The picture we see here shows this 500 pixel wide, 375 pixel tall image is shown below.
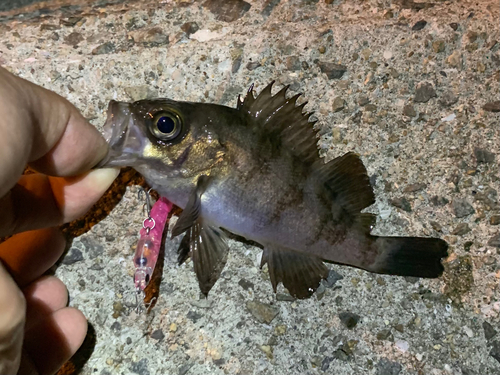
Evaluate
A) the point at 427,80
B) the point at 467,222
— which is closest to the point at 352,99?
the point at 427,80

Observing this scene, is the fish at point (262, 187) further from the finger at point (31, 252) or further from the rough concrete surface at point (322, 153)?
the finger at point (31, 252)

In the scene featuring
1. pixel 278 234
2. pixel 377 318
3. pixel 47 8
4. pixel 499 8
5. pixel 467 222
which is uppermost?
pixel 47 8

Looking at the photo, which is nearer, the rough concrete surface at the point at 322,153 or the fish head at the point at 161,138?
the fish head at the point at 161,138

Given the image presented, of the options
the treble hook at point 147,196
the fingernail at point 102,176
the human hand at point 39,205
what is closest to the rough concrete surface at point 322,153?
the treble hook at point 147,196

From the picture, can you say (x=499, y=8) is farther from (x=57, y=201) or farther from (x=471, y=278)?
(x=57, y=201)

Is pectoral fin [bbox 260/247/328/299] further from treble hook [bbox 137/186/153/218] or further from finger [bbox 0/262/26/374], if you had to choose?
finger [bbox 0/262/26/374]

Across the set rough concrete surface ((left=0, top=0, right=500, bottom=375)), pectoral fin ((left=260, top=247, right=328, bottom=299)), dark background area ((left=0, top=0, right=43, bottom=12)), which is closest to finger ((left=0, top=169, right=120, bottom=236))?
rough concrete surface ((left=0, top=0, right=500, bottom=375))

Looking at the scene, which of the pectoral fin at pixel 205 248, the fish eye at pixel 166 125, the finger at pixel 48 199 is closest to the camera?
the fish eye at pixel 166 125
